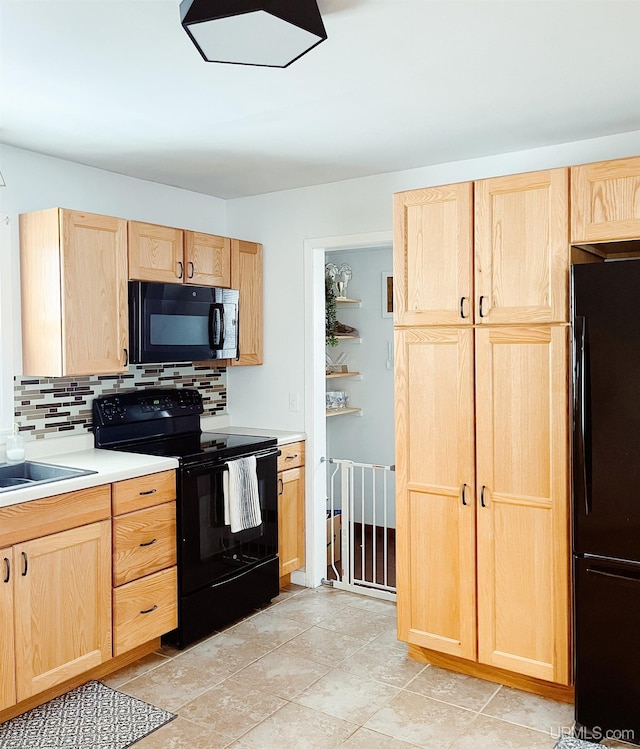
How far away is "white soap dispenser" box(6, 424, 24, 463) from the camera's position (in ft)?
9.99

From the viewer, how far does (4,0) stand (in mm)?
A: 1808

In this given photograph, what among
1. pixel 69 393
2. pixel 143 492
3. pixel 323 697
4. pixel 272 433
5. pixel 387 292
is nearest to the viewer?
pixel 323 697

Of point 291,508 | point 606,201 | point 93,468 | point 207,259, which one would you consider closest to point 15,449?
point 93,468

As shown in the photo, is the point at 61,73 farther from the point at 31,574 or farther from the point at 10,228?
the point at 31,574

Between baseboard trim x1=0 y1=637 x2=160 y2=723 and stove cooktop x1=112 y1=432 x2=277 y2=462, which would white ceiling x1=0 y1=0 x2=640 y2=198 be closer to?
stove cooktop x1=112 y1=432 x2=277 y2=462

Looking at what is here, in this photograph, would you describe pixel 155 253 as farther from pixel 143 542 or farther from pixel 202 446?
pixel 143 542

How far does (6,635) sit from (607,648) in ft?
A: 7.38

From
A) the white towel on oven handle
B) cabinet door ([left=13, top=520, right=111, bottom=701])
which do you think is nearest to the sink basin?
cabinet door ([left=13, top=520, right=111, bottom=701])

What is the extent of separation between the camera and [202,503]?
3311mm

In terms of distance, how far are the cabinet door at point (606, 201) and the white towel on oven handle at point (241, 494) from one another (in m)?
1.95

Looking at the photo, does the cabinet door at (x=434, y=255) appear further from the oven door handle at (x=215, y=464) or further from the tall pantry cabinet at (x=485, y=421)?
the oven door handle at (x=215, y=464)

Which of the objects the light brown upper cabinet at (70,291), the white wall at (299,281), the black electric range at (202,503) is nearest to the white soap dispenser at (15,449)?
the light brown upper cabinet at (70,291)

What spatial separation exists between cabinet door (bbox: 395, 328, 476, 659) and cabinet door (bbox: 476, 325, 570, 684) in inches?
2.4

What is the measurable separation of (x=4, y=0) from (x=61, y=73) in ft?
1.64
